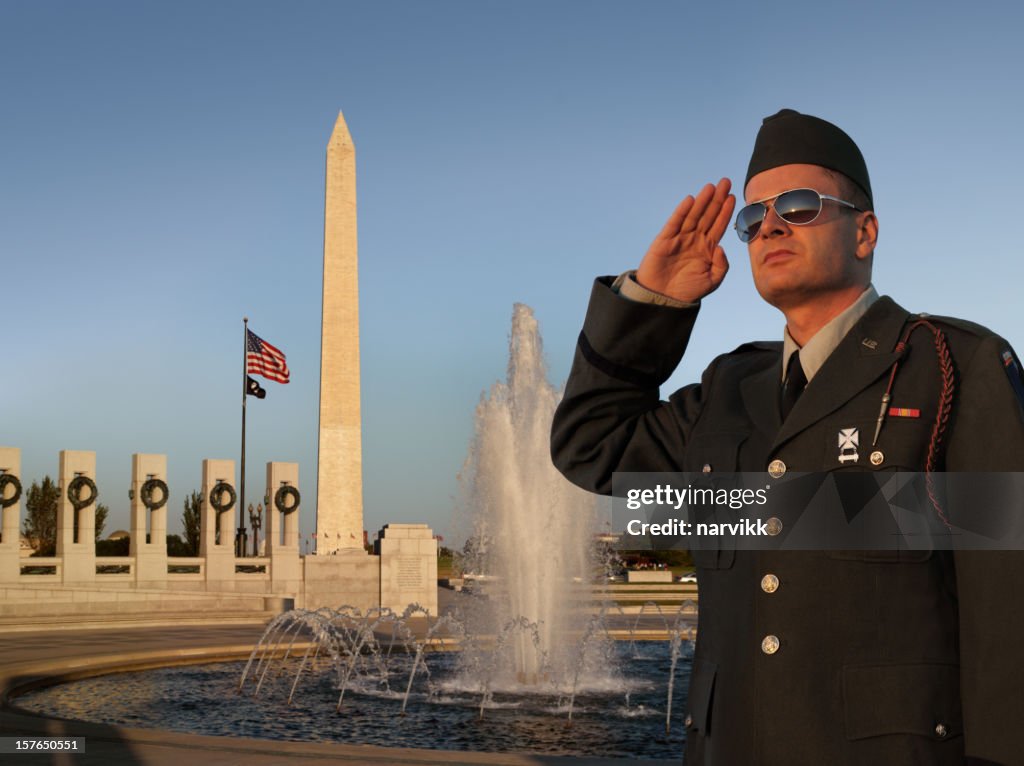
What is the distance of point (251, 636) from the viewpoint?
19375 mm

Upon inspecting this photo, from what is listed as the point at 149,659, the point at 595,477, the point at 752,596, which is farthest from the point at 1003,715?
the point at 149,659

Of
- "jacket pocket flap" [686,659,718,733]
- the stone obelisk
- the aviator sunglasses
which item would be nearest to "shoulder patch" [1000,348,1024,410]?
the aviator sunglasses

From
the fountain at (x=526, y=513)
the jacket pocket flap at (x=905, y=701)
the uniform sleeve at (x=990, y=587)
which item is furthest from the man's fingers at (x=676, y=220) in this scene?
the fountain at (x=526, y=513)

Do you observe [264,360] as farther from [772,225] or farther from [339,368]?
[772,225]

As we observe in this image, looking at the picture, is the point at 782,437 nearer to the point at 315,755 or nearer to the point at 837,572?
the point at 837,572

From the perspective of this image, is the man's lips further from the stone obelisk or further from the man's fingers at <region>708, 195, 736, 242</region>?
the stone obelisk

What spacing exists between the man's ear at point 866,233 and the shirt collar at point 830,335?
0.08 meters

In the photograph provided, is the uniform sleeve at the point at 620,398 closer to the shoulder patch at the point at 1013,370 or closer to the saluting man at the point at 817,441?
the saluting man at the point at 817,441

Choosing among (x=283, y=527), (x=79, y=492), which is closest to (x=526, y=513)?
(x=283, y=527)

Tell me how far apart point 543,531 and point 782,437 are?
579 inches

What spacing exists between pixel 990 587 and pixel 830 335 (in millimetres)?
605

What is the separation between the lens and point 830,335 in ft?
6.95

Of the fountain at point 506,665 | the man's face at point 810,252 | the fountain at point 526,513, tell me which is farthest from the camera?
the fountain at point 526,513

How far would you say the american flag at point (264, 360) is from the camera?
1115 inches
